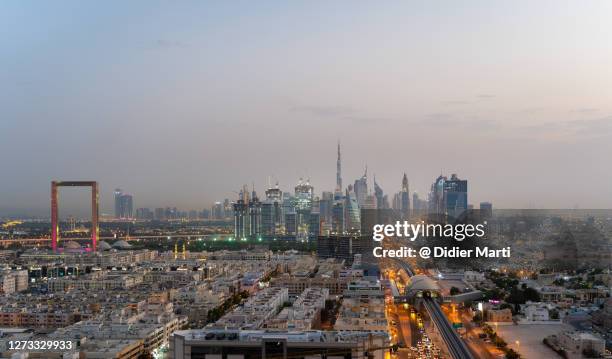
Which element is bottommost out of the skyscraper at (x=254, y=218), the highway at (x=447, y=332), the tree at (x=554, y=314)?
the tree at (x=554, y=314)

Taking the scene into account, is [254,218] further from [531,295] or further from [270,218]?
[531,295]

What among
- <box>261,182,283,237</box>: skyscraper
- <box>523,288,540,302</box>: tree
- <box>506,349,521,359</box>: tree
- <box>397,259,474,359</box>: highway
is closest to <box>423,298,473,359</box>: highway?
<box>397,259,474,359</box>: highway

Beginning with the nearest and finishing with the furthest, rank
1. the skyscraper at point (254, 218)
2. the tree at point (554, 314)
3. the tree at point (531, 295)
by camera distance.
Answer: the tree at point (554, 314) → the tree at point (531, 295) → the skyscraper at point (254, 218)

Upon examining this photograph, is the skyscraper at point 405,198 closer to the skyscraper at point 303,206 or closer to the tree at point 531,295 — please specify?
the skyscraper at point 303,206

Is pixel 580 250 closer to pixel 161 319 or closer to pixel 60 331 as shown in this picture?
pixel 161 319

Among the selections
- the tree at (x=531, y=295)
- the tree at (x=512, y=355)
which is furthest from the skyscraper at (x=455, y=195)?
the tree at (x=512, y=355)

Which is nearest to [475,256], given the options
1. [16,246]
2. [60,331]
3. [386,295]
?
[386,295]

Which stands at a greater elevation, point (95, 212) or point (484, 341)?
point (95, 212)

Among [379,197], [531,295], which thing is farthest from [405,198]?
[531,295]
